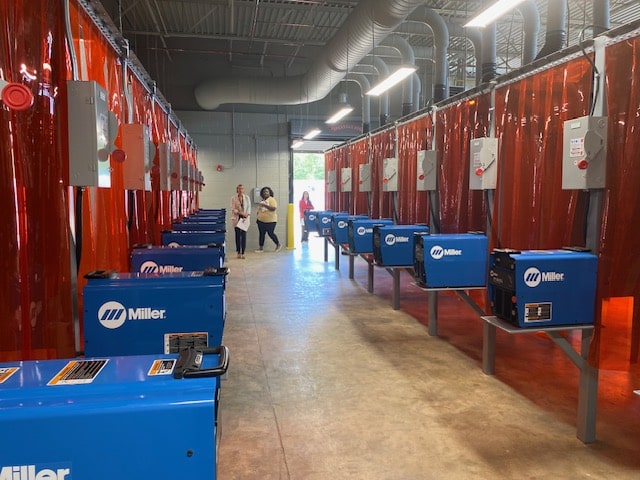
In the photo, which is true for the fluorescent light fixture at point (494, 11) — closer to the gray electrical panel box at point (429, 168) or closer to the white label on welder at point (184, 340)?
the gray electrical panel box at point (429, 168)

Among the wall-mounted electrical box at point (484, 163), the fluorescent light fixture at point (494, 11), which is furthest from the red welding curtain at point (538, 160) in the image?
the fluorescent light fixture at point (494, 11)

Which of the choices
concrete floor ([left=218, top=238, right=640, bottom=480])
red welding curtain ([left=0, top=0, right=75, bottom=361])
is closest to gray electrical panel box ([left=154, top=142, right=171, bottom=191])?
concrete floor ([left=218, top=238, right=640, bottom=480])

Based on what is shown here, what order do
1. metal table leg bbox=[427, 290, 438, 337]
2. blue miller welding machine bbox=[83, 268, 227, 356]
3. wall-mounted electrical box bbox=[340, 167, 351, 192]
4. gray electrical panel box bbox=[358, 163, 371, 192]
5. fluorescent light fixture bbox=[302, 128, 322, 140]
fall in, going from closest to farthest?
blue miller welding machine bbox=[83, 268, 227, 356]
metal table leg bbox=[427, 290, 438, 337]
gray electrical panel box bbox=[358, 163, 371, 192]
wall-mounted electrical box bbox=[340, 167, 351, 192]
fluorescent light fixture bbox=[302, 128, 322, 140]

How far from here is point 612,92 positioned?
2.77 meters

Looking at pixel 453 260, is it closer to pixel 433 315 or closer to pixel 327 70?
pixel 433 315

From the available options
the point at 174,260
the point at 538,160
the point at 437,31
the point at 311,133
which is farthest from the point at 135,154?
the point at 311,133

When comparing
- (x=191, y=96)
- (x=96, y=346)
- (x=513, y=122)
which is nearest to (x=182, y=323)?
(x=96, y=346)

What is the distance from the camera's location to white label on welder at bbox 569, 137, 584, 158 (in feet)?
8.96

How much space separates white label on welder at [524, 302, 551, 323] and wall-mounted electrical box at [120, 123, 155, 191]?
8.10 feet

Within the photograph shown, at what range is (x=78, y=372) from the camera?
4.10 feet

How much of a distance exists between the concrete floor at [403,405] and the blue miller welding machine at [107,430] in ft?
3.25

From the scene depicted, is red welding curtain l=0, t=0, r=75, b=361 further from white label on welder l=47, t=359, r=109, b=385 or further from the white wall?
the white wall

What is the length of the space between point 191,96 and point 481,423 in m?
9.74

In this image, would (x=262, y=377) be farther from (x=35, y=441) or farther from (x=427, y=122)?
(x=427, y=122)
